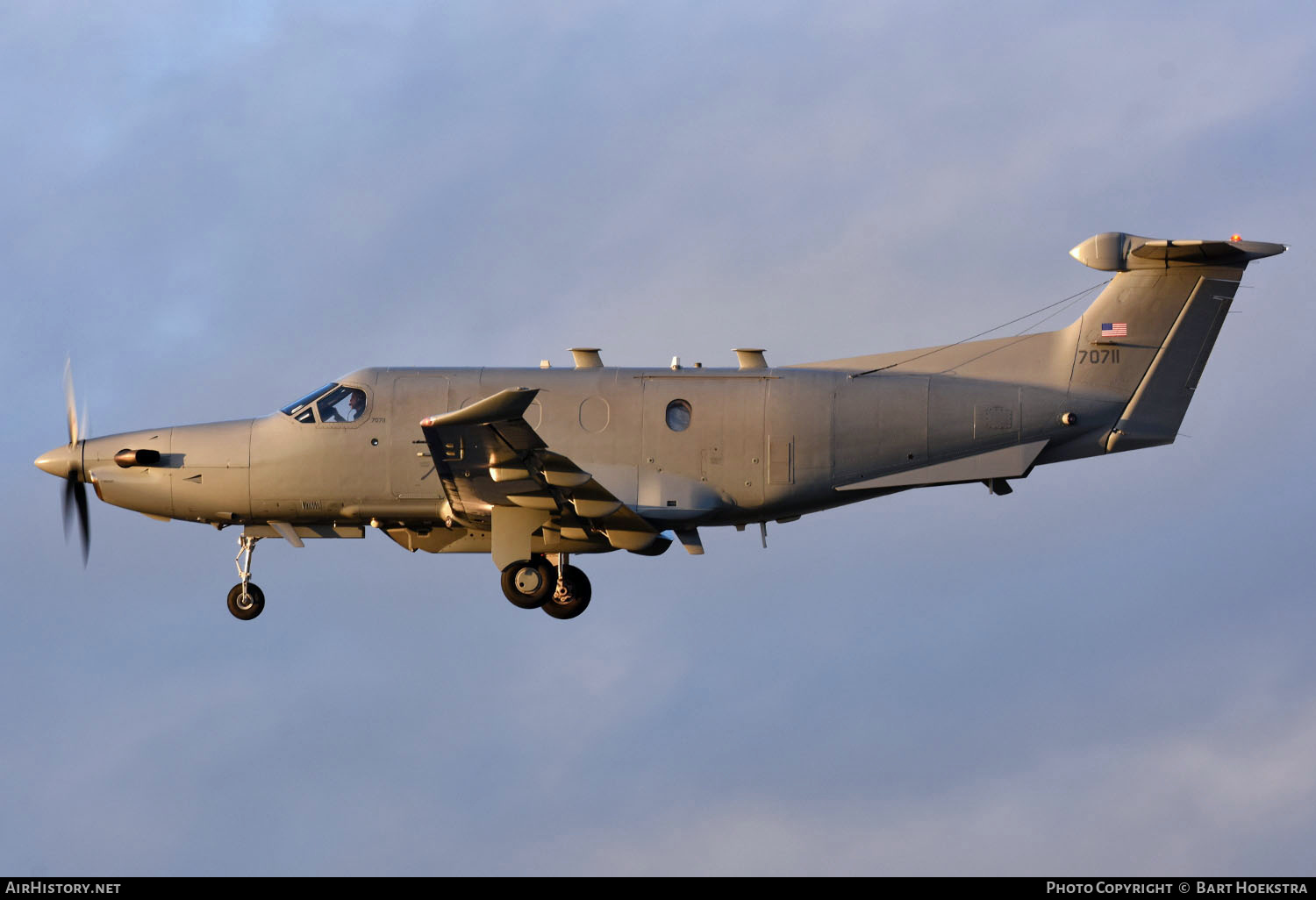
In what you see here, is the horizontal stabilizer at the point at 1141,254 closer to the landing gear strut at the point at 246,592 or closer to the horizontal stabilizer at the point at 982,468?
the horizontal stabilizer at the point at 982,468

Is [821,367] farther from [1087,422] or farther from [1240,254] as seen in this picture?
[1240,254]

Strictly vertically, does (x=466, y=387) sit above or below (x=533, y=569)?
above

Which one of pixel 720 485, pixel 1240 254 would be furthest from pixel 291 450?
pixel 1240 254

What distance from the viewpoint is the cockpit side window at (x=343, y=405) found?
93.7ft

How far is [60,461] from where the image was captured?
29594 mm

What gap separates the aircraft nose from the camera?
29531mm

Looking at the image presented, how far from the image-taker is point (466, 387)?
28469mm

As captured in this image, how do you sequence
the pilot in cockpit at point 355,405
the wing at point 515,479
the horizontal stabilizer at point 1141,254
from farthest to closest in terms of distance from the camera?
the pilot in cockpit at point 355,405, the horizontal stabilizer at point 1141,254, the wing at point 515,479

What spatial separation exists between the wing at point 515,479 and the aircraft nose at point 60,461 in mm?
6942

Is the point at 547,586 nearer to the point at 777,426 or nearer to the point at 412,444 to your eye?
the point at 412,444

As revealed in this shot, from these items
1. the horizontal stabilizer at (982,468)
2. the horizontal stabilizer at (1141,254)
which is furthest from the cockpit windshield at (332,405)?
the horizontal stabilizer at (1141,254)

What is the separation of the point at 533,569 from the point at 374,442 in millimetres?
3416
